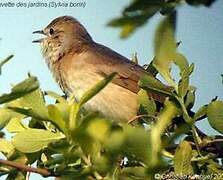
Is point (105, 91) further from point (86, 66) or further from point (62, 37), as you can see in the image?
point (62, 37)

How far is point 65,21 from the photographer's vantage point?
468cm

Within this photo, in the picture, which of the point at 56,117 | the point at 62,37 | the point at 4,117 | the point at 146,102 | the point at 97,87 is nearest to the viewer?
the point at 97,87

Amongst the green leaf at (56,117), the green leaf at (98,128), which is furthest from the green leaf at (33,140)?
the green leaf at (98,128)

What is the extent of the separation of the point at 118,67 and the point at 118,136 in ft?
11.1

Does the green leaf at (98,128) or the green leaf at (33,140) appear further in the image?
the green leaf at (33,140)

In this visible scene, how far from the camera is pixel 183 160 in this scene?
1213 mm

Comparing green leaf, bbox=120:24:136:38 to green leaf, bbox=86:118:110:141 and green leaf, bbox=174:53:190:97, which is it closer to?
green leaf, bbox=86:118:110:141

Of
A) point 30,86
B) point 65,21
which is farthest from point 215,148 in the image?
point 65,21

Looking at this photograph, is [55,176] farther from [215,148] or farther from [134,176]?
[215,148]

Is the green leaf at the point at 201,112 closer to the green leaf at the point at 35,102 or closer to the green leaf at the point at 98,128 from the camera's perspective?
the green leaf at the point at 35,102

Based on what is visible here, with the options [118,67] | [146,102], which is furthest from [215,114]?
[118,67]

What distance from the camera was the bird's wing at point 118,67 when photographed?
374cm

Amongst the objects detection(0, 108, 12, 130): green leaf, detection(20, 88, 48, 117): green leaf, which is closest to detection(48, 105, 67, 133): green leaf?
detection(20, 88, 48, 117): green leaf

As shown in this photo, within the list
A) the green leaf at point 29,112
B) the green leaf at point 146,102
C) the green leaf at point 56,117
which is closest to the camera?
the green leaf at point 56,117
